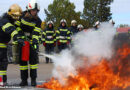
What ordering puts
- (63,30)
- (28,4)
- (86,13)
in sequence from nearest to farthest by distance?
(28,4)
(63,30)
(86,13)

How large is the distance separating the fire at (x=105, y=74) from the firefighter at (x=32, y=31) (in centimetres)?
136

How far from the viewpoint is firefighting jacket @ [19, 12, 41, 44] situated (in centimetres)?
617

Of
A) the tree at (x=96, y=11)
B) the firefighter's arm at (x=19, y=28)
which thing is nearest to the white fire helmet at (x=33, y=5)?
the firefighter's arm at (x=19, y=28)

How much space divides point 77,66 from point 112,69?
25.4 inches

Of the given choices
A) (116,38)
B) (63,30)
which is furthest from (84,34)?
(63,30)

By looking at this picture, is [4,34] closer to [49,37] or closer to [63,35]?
[63,35]

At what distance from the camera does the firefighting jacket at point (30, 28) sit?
6166 millimetres

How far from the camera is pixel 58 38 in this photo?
12.9 metres

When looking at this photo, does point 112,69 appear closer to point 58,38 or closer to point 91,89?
point 91,89

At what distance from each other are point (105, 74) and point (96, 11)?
1727 inches

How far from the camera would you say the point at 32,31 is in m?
6.34

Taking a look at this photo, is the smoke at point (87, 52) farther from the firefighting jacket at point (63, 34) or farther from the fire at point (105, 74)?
the firefighting jacket at point (63, 34)

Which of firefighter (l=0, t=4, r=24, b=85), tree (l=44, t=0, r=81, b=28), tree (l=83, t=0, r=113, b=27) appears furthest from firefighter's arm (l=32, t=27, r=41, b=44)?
tree (l=83, t=0, r=113, b=27)

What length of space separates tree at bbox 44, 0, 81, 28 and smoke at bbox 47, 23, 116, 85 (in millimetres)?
39527
